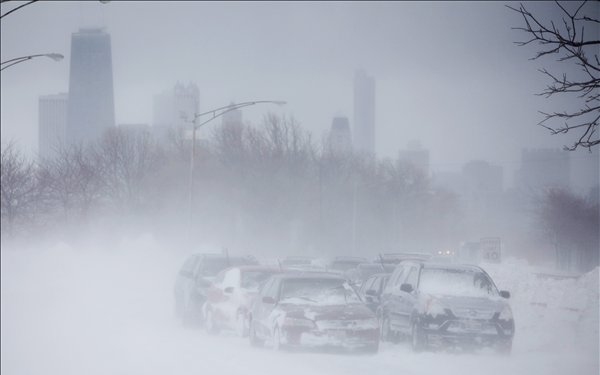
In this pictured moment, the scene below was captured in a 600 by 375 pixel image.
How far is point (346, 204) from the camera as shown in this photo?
83938 millimetres

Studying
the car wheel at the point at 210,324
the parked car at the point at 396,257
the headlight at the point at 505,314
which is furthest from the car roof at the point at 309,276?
the parked car at the point at 396,257

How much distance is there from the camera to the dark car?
1786 cm

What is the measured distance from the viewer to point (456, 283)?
62.9 ft

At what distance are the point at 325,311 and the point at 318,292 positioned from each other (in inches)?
37.7

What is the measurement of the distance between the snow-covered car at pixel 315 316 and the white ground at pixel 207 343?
0.94 feet

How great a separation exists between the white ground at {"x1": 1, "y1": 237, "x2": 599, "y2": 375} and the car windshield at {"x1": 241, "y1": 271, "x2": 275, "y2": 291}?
1212mm

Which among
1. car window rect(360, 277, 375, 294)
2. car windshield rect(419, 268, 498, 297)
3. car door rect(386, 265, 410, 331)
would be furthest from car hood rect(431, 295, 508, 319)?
car window rect(360, 277, 375, 294)

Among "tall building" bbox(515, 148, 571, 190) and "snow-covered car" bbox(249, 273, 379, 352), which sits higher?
"tall building" bbox(515, 148, 571, 190)

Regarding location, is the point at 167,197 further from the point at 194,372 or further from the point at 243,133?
the point at 194,372

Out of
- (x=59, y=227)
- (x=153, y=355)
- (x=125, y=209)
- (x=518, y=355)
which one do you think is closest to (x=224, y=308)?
(x=153, y=355)

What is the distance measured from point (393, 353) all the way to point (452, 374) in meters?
3.28

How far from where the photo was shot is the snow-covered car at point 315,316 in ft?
57.1

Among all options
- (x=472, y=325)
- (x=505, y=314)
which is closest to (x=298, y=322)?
(x=472, y=325)

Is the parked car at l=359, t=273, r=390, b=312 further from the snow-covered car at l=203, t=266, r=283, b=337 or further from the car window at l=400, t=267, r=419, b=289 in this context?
the snow-covered car at l=203, t=266, r=283, b=337
